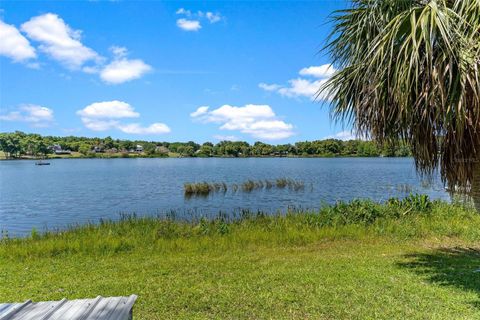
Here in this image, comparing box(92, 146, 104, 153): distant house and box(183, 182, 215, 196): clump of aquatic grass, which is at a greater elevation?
box(92, 146, 104, 153): distant house

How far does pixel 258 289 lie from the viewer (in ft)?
17.2

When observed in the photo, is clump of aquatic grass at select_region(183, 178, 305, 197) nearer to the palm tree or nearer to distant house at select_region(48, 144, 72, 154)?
the palm tree

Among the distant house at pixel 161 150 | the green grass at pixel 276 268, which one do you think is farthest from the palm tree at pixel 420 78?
the distant house at pixel 161 150

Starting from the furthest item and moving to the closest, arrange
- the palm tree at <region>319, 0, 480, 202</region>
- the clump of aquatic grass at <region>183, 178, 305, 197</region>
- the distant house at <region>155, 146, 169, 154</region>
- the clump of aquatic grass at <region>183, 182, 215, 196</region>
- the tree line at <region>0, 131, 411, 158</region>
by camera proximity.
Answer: the distant house at <region>155, 146, 169, 154</region>
the tree line at <region>0, 131, 411, 158</region>
the clump of aquatic grass at <region>183, 178, 305, 197</region>
the clump of aquatic grass at <region>183, 182, 215, 196</region>
the palm tree at <region>319, 0, 480, 202</region>

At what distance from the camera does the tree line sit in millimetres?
132625

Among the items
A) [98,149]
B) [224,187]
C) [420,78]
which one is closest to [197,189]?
[224,187]

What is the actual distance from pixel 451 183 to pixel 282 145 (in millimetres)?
149051

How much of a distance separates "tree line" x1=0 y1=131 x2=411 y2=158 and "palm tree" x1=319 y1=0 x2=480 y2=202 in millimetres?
107045

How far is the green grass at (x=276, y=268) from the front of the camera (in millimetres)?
4605

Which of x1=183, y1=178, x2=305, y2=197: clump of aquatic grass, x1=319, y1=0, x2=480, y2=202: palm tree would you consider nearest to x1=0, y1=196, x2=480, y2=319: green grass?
x1=319, y1=0, x2=480, y2=202: palm tree

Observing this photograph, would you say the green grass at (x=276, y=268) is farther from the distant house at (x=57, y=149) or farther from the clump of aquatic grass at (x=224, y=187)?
the distant house at (x=57, y=149)

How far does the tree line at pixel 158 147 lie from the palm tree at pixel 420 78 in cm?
10705

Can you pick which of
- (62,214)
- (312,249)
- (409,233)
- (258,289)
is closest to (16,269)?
(258,289)

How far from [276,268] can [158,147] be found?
17083 centimetres
